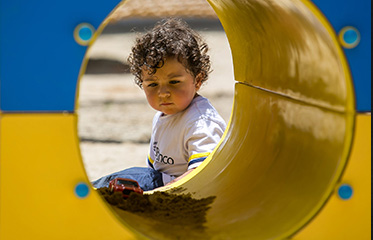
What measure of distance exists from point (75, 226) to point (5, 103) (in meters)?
0.28

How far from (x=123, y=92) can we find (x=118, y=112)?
2.86 feet

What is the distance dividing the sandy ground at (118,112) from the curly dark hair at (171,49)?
1.68 ft

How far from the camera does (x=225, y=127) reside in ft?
6.72

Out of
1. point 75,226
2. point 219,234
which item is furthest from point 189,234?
point 75,226

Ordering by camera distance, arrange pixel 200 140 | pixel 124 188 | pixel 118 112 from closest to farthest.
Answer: pixel 124 188 < pixel 200 140 < pixel 118 112

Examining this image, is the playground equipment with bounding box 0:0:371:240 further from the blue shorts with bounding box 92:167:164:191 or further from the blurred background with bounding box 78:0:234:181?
the blue shorts with bounding box 92:167:164:191

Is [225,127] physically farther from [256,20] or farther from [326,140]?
[326,140]

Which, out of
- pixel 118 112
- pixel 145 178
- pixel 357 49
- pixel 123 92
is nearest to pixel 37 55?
pixel 357 49

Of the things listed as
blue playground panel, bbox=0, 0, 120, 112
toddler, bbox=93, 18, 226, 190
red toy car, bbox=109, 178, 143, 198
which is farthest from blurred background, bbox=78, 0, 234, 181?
red toy car, bbox=109, 178, 143, 198

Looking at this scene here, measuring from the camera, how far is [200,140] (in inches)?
75.0

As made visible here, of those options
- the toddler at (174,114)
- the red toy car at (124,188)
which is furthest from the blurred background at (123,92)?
the red toy car at (124,188)

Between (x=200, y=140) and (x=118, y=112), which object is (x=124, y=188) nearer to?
(x=200, y=140)

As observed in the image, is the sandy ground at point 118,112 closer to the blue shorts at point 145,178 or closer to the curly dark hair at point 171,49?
the curly dark hair at point 171,49

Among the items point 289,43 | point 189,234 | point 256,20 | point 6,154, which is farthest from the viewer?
point 256,20
